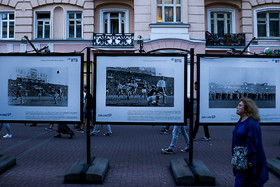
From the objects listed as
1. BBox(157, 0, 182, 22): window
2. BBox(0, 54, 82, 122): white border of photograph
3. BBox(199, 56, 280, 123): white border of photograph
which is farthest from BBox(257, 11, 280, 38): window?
BBox(0, 54, 82, 122): white border of photograph

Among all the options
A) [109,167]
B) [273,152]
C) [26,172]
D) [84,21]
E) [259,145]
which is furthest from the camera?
[84,21]

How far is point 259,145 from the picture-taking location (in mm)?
3879

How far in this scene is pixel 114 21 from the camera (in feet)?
71.5

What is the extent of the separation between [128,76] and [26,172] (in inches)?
119

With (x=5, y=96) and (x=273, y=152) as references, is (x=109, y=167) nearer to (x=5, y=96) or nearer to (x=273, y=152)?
(x=5, y=96)

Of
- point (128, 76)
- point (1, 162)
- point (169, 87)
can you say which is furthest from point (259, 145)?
point (1, 162)

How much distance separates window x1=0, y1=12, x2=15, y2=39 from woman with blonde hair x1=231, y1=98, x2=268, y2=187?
69.5 feet

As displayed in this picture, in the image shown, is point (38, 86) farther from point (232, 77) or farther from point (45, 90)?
point (232, 77)

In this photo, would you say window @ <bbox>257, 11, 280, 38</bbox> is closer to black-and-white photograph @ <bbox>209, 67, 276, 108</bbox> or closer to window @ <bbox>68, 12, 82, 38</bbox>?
window @ <bbox>68, 12, 82, 38</bbox>

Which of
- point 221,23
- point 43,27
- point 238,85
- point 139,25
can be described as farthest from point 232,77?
point 43,27

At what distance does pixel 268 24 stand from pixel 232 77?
17.4m

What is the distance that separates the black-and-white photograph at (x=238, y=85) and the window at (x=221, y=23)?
16.1m

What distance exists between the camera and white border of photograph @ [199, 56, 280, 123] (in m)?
6.36

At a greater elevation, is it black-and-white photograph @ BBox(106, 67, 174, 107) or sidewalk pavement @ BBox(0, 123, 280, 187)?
black-and-white photograph @ BBox(106, 67, 174, 107)
